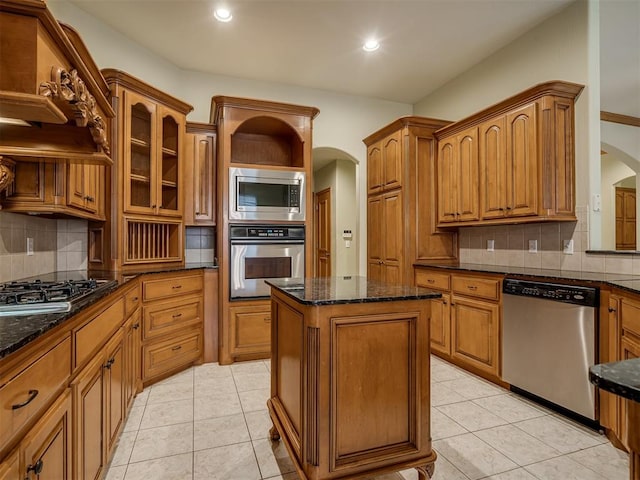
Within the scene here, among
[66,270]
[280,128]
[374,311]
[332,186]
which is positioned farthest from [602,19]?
[66,270]

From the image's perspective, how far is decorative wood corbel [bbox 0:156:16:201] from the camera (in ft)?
5.90

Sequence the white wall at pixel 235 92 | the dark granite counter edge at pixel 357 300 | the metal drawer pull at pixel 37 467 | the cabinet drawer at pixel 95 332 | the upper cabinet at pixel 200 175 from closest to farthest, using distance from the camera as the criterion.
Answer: the metal drawer pull at pixel 37 467 → the cabinet drawer at pixel 95 332 → the dark granite counter edge at pixel 357 300 → the white wall at pixel 235 92 → the upper cabinet at pixel 200 175

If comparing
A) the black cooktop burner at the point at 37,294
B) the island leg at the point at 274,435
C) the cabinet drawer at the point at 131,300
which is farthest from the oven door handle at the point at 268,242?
the island leg at the point at 274,435

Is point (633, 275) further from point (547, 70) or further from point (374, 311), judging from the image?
point (374, 311)

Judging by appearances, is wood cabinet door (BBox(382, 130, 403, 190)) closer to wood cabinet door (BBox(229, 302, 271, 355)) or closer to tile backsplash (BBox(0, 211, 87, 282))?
wood cabinet door (BBox(229, 302, 271, 355))

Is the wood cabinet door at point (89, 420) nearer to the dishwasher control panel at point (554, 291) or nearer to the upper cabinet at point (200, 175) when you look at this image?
the upper cabinet at point (200, 175)

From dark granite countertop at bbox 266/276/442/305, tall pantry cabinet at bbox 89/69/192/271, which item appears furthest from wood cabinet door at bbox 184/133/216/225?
dark granite countertop at bbox 266/276/442/305

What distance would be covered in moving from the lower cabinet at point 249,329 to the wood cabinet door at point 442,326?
165 centimetres

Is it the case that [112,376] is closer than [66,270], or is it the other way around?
[112,376]

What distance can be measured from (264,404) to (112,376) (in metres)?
1.12

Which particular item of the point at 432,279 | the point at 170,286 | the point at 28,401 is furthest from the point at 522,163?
the point at 28,401

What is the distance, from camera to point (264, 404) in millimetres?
2545

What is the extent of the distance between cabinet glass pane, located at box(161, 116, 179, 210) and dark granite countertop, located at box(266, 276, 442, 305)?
1.86 m

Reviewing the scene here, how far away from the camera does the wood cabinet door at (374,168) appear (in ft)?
14.1
